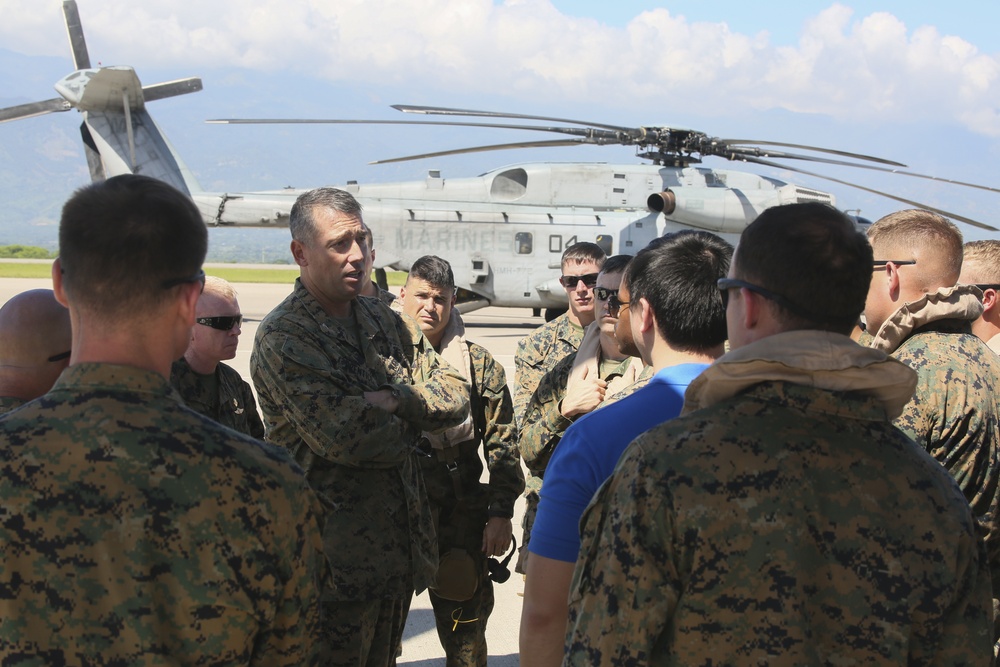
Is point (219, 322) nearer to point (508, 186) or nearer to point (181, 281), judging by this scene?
point (181, 281)

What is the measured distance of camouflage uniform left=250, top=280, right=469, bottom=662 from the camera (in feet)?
9.84

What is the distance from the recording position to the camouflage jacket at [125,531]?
5.09 feet

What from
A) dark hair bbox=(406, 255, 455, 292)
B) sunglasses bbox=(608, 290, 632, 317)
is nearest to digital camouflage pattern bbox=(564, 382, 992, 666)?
sunglasses bbox=(608, 290, 632, 317)

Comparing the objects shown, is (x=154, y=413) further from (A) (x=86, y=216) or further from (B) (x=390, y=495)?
(B) (x=390, y=495)

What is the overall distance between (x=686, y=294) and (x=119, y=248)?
131cm

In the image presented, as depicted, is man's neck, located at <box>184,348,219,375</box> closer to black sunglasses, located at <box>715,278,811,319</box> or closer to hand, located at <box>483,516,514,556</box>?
hand, located at <box>483,516,514,556</box>

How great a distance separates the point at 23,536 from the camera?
1553 mm

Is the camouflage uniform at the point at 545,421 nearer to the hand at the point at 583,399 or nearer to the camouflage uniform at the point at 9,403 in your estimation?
the hand at the point at 583,399

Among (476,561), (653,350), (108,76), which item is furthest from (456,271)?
(653,350)

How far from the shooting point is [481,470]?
4129 millimetres

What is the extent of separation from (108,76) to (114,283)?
59.5ft

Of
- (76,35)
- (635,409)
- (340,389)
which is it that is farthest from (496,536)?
(76,35)

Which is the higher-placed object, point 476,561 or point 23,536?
point 23,536

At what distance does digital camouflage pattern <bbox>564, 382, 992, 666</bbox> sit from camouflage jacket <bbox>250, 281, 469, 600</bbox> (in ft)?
4.87
